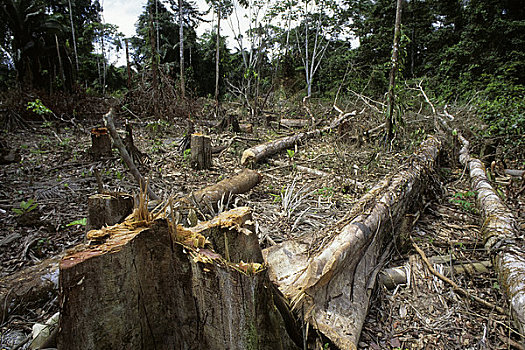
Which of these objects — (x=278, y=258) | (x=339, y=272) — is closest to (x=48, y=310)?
(x=278, y=258)

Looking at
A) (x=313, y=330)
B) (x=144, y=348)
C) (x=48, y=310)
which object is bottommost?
(x=48, y=310)

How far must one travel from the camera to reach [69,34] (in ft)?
59.0

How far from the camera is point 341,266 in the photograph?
2.00 m

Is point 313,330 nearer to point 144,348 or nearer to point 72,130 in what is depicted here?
point 144,348

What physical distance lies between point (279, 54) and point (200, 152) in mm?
10291

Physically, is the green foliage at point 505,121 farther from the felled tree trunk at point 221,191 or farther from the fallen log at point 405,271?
the felled tree trunk at point 221,191

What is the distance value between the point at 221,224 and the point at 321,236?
113 centimetres

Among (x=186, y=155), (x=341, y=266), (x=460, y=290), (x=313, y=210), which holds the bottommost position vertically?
(x=460, y=290)

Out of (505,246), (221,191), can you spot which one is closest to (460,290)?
(505,246)

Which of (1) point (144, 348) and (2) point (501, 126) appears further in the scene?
(2) point (501, 126)

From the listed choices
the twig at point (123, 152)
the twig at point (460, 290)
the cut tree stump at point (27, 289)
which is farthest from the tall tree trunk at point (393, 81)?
the cut tree stump at point (27, 289)

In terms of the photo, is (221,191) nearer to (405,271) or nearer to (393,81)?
(405,271)

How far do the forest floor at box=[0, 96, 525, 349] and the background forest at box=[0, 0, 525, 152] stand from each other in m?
2.19

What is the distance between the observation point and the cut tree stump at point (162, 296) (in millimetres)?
1115
